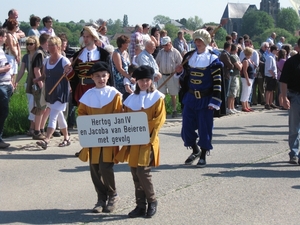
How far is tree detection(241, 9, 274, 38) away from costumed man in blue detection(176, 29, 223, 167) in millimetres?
161868

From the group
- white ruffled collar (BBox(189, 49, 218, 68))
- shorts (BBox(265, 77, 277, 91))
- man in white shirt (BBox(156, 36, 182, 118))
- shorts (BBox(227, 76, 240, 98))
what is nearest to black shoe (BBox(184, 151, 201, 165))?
white ruffled collar (BBox(189, 49, 218, 68))

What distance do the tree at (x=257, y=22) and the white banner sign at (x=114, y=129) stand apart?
541 feet

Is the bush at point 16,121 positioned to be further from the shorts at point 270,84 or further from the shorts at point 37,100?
the shorts at point 270,84

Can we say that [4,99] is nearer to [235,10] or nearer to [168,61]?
[168,61]

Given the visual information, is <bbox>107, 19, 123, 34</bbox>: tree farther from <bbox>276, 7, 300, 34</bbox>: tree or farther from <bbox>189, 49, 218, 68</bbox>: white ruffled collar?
<bbox>189, 49, 218, 68</bbox>: white ruffled collar

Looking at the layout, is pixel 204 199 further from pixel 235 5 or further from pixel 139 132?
pixel 235 5

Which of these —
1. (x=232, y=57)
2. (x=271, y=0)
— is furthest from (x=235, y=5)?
(x=232, y=57)

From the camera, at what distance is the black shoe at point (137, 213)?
21.6 ft

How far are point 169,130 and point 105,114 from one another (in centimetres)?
657

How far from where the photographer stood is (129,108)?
263 inches

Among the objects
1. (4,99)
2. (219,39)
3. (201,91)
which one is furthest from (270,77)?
(219,39)

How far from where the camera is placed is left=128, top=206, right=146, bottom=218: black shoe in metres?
6.58

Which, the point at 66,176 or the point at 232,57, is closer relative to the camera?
the point at 66,176

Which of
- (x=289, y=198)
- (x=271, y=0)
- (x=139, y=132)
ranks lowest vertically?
(x=289, y=198)
